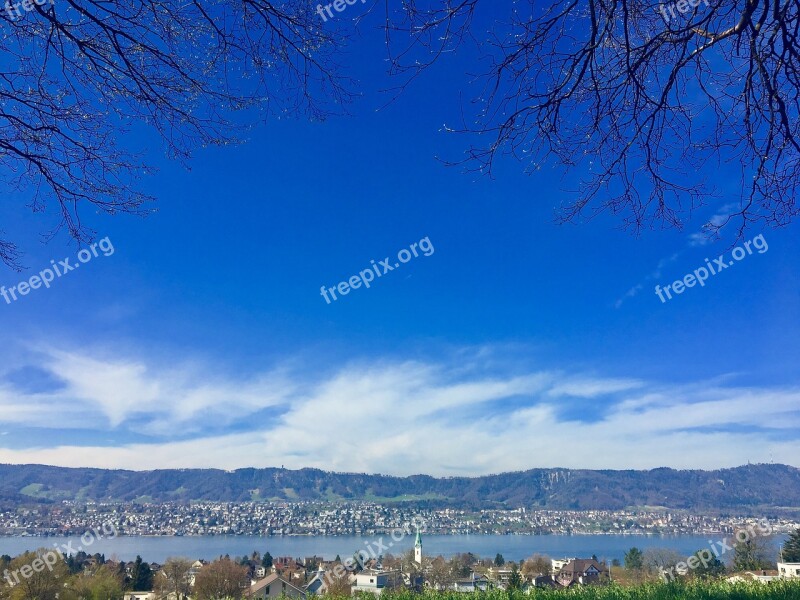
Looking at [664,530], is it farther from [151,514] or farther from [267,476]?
[267,476]

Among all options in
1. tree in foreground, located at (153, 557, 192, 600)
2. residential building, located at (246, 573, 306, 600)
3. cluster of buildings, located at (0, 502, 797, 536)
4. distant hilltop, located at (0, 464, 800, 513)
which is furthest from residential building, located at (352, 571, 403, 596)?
distant hilltop, located at (0, 464, 800, 513)

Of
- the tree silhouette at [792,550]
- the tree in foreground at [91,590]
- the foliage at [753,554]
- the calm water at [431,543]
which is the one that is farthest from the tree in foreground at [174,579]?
the calm water at [431,543]

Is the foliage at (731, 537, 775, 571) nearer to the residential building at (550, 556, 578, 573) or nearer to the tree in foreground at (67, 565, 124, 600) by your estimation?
the residential building at (550, 556, 578, 573)

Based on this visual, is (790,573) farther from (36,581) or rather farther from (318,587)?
(36,581)

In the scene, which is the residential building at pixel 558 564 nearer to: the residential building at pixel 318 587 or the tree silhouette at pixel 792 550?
the tree silhouette at pixel 792 550

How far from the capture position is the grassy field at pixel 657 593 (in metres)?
3.90

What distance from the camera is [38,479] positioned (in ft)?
454

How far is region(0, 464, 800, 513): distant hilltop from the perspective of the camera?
132 m

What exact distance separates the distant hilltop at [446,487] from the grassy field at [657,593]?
433ft

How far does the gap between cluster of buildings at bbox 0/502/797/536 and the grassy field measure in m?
94.4

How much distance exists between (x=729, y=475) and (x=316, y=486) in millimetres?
125604

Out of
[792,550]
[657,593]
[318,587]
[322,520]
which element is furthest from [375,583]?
[322,520]

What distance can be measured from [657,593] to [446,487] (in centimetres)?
18962

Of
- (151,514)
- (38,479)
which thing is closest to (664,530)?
(151,514)
